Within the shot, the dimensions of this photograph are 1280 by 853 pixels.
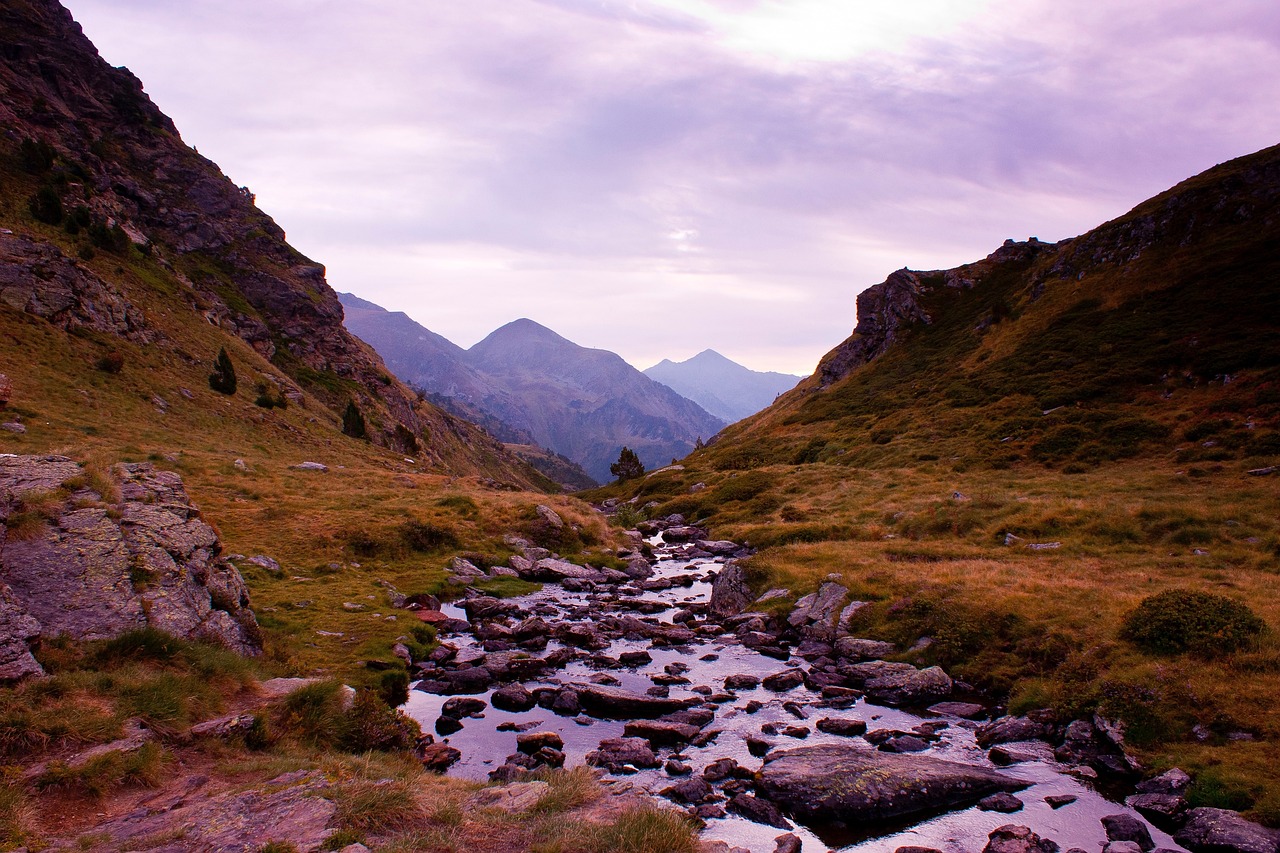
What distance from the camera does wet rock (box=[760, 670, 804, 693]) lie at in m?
21.9

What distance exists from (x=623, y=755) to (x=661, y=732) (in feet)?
5.83

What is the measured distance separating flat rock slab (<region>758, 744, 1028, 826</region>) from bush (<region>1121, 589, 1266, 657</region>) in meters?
8.11

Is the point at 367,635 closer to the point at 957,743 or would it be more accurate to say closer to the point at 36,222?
the point at 957,743

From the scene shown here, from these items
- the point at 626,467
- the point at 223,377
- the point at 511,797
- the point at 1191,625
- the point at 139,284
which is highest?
the point at 139,284

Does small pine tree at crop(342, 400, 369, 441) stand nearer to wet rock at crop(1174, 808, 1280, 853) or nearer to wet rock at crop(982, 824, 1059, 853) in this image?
wet rock at crop(982, 824, 1059, 853)

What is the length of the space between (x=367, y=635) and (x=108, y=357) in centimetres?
4860

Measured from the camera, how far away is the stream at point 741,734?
13.3 m

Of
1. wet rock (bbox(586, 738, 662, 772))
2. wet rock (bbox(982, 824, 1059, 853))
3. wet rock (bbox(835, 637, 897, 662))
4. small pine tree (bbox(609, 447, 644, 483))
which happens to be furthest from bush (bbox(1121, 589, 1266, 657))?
small pine tree (bbox(609, 447, 644, 483))

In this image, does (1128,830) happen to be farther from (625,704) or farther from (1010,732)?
(625,704)

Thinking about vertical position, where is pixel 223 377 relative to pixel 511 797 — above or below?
above

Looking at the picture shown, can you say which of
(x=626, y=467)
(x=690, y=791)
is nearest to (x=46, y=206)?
(x=626, y=467)

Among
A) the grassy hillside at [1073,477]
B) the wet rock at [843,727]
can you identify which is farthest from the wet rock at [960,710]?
the wet rock at [843,727]

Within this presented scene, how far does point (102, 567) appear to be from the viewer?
47.9ft

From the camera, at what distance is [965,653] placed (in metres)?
22.8
